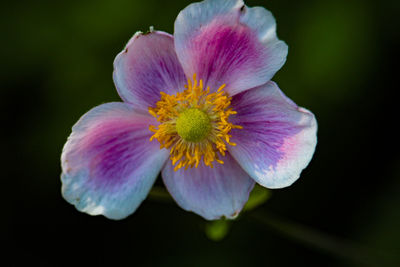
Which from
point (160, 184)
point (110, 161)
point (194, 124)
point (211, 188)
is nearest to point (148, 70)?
point (194, 124)

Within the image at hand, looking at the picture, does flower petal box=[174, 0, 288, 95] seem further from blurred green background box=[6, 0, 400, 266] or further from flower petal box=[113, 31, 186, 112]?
blurred green background box=[6, 0, 400, 266]

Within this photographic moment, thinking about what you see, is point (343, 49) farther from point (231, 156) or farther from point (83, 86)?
point (83, 86)

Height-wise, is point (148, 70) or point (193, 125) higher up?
point (148, 70)

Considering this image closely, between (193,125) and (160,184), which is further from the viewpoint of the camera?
(160,184)

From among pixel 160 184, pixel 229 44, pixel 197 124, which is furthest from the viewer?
pixel 160 184

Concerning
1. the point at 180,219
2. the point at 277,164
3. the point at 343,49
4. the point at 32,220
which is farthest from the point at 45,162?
the point at 343,49

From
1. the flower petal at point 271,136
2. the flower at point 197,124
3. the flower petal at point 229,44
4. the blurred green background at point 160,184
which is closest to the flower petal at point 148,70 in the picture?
the flower at point 197,124

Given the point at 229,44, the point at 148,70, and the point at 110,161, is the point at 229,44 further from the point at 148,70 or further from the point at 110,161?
the point at 110,161
